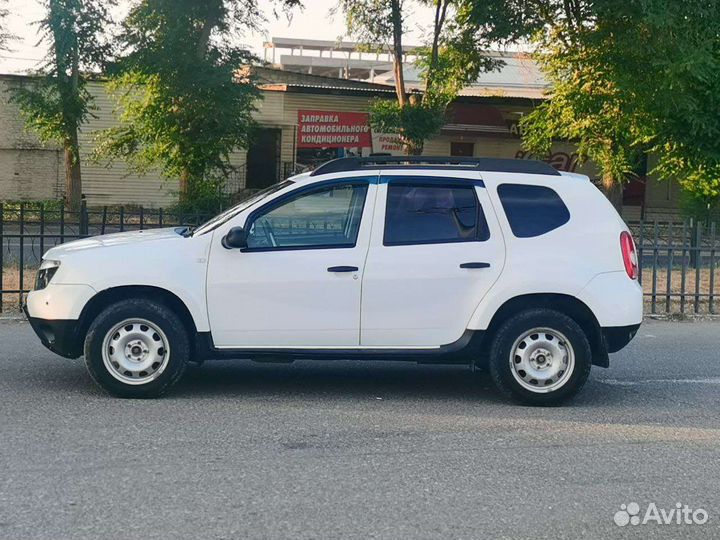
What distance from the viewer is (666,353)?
428 inches

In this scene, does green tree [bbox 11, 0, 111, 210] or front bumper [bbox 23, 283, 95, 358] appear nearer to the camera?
front bumper [bbox 23, 283, 95, 358]

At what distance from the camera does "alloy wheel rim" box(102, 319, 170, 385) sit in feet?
25.7

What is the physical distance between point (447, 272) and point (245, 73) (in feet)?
70.7

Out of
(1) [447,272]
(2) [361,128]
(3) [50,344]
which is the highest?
(2) [361,128]

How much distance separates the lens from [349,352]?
7992 mm

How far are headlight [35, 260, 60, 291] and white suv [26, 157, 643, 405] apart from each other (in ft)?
0.05

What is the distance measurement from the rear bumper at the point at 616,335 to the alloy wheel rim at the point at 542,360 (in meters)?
0.34

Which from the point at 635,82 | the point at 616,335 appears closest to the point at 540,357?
the point at 616,335

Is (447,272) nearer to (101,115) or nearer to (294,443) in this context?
(294,443)

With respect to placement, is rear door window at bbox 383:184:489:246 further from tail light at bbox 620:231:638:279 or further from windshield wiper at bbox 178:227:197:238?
→ windshield wiper at bbox 178:227:197:238

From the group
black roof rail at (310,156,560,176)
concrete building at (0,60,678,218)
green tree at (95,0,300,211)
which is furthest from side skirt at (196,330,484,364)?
concrete building at (0,60,678,218)

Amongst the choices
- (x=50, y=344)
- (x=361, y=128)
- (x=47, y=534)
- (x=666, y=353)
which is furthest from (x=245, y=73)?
(x=47, y=534)

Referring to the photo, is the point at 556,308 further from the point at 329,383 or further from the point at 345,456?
the point at 345,456

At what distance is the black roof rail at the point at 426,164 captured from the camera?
823cm
